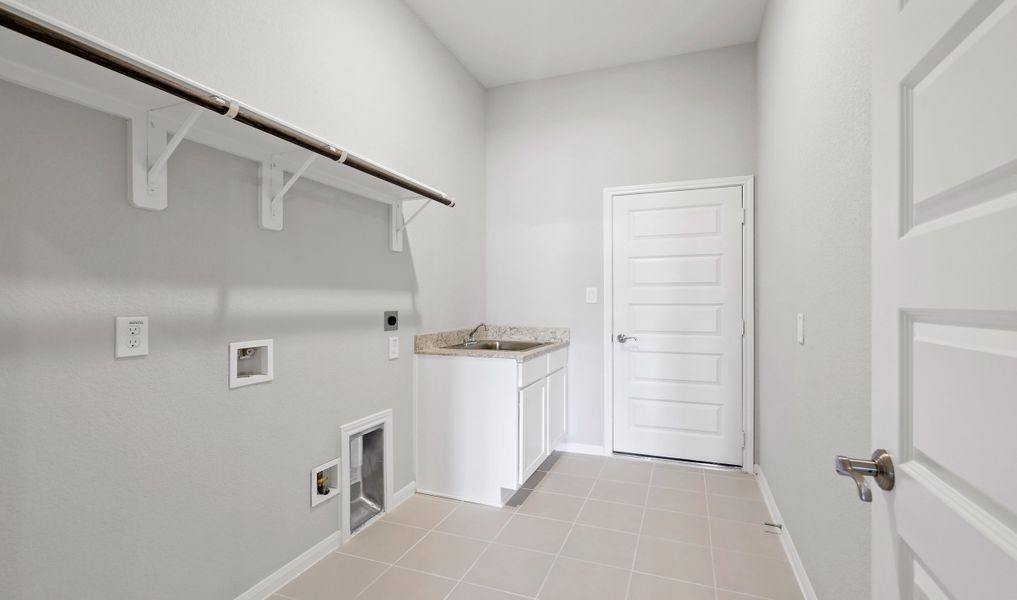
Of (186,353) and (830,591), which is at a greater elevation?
(186,353)

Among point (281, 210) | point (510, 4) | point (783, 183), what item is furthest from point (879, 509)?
point (510, 4)

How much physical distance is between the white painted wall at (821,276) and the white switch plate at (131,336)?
203 cm

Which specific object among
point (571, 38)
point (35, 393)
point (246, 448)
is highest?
point (571, 38)

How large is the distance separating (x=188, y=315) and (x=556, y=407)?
2351mm

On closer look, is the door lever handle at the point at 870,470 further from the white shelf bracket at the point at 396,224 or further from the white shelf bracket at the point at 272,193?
the white shelf bracket at the point at 396,224

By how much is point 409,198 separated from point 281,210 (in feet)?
2.47

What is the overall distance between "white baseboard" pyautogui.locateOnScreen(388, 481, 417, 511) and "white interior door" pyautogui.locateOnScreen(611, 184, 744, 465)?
1.53 m

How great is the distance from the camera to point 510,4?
108 inches

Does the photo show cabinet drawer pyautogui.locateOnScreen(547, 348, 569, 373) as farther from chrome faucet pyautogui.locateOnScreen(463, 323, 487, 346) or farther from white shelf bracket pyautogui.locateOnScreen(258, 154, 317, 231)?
white shelf bracket pyautogui.locateOnScreen(258, 154, 317, 231)

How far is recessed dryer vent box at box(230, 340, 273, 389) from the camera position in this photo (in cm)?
168

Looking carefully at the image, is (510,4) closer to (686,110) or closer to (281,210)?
(686,110)

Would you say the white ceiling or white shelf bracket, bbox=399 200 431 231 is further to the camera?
the white ceiling

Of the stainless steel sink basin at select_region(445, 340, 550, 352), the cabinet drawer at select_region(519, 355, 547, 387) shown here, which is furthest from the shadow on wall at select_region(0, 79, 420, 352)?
the stainless steel sink basin at select_region(445, 340, 550, 352)

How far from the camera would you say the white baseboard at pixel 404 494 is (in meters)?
2.57
